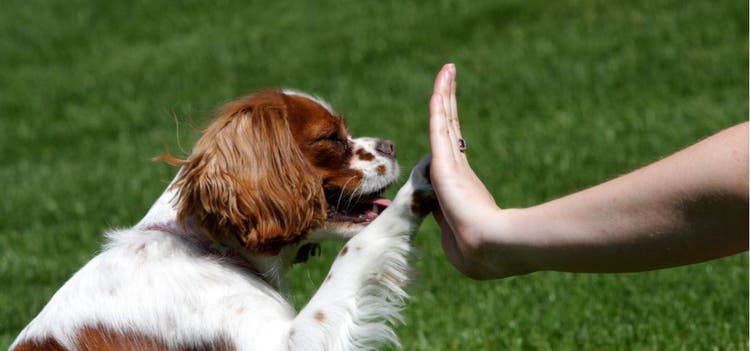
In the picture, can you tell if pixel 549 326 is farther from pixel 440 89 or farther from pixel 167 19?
pixel 167 19

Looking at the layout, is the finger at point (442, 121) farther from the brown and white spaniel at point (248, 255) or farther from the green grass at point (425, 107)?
the green grass at point (425, 107)

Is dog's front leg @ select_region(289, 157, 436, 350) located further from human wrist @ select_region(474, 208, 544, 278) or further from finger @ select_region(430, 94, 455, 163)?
human wrist @ select_region(474, 208, 544, 278)

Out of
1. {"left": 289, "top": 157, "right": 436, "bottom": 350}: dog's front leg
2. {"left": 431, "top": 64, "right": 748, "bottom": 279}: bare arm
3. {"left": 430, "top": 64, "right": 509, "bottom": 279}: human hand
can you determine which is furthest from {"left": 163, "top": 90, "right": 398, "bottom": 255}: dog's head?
{"left": 431, "top": 64, "right": 748, "bottom": 279}: bare arm

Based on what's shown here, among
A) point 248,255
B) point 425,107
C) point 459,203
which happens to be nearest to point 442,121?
point 459,203

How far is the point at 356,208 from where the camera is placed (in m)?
4.69

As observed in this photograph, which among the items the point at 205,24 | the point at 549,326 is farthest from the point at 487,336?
the point at 205,24

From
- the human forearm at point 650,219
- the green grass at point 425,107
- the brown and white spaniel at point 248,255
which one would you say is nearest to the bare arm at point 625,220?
the human forearm at point 650,219

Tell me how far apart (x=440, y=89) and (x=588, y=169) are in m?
5.15

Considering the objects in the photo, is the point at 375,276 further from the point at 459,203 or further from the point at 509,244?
the point at 509,244

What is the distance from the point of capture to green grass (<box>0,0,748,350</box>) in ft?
20.5

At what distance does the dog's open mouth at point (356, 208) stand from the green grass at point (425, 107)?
660 millimetres

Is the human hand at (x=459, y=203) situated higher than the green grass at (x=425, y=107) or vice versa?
the human hand at (x=459, y=203)

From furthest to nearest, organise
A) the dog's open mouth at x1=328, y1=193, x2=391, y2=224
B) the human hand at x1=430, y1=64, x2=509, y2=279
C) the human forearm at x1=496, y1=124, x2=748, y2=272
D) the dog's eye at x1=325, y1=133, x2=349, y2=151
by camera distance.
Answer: the dog's eye at x1=325, y1=133, x2=349, y2=151, the dog's open mouth at x1=328, y1=193, x2=391, y2=224, the human hand at x1=430, y1=64, x2=509, y2=279, the human forearm at x1=496, y1=124, x2=748, y2=272

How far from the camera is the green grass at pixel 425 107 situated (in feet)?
20.5
